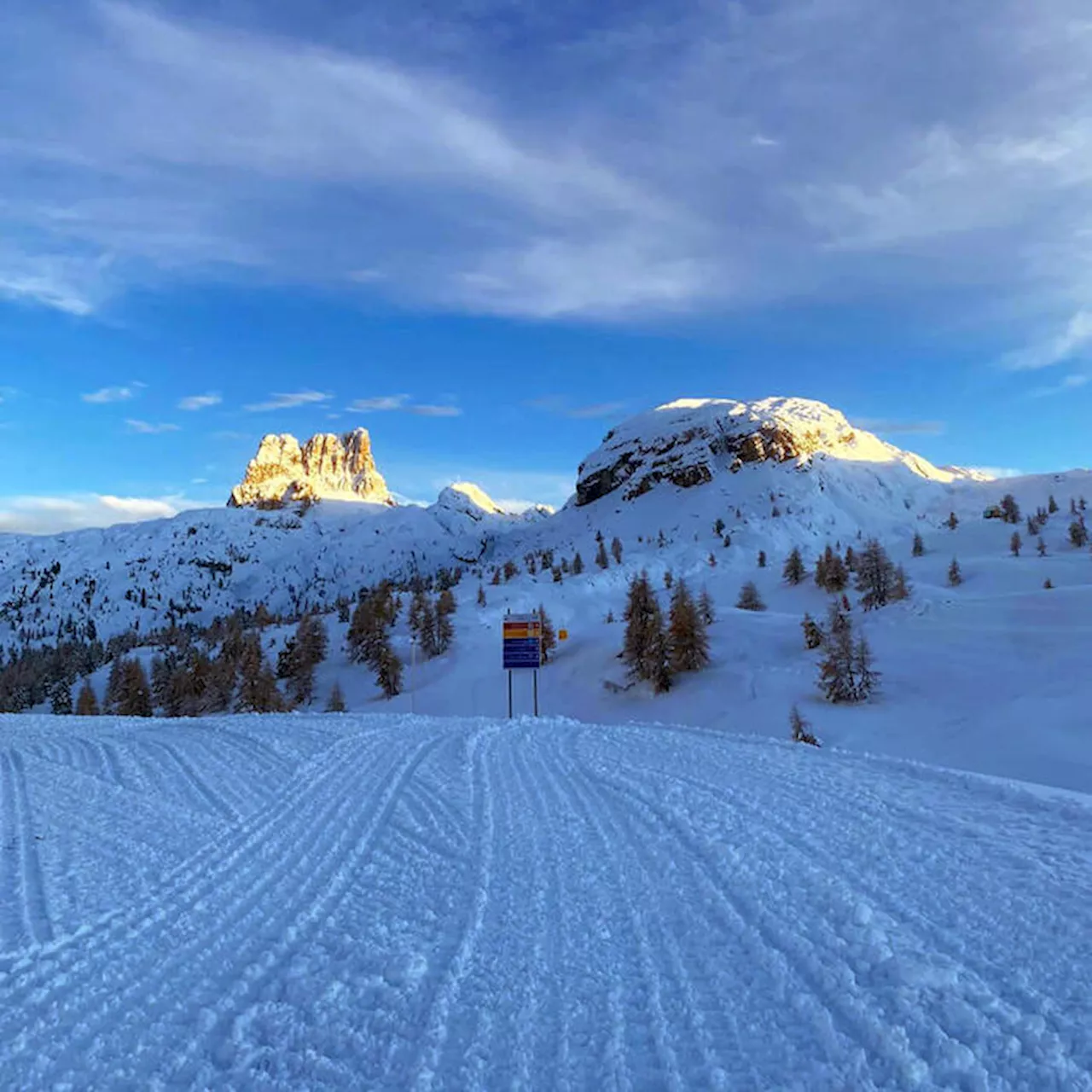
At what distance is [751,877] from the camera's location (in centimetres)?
577

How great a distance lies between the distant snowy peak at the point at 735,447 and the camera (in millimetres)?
162750

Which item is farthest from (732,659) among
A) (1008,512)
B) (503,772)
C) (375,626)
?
(1008,512)

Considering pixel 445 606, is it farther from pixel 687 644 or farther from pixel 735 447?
pixel 735 447

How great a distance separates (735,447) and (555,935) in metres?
175

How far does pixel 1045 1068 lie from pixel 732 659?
37396mm

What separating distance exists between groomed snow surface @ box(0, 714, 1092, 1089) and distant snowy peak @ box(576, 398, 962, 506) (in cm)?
15490

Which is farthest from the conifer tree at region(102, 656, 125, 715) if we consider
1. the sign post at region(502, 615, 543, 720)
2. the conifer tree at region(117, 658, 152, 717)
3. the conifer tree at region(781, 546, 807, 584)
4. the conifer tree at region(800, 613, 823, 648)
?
the conifer tree at region(781, 546, 807, 584)

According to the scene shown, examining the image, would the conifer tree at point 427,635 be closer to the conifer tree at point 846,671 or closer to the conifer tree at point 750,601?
the conifer tree at point 750,601

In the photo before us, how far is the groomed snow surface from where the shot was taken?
344cm

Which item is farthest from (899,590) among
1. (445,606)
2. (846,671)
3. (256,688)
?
(256,688)

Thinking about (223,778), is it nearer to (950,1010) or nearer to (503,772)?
(503,772)

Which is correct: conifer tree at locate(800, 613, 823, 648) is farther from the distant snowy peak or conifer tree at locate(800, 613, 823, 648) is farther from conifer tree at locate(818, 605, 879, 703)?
the distant snowy peak

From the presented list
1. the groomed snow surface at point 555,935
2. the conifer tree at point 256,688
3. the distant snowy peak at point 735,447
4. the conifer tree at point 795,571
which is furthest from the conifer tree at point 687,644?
the distant snowy peak at point 735,447

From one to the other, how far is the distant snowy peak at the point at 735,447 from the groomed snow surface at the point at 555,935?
508ft
